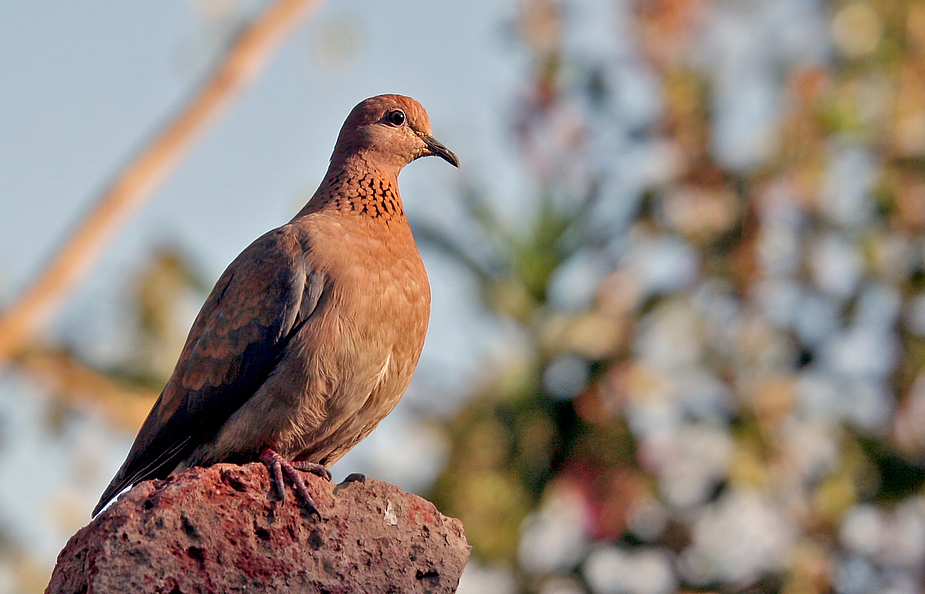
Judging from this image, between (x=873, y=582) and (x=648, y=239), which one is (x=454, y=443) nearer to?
(x=648, y=239)

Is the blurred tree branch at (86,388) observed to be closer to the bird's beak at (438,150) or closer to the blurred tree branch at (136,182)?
the blurred tree branch at (136,182)

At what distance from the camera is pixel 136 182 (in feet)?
33.3

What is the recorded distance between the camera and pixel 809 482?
1045 centimetres

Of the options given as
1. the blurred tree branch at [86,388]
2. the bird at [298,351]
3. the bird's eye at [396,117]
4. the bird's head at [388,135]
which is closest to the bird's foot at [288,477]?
the bird at [298,351]

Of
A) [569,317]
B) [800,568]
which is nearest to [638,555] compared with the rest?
[800,568]

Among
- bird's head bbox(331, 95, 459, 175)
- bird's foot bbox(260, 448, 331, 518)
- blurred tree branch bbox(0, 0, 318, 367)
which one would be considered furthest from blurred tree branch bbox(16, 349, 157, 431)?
bird's foot bbox(260, 448, 331, 518)

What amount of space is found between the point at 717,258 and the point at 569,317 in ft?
6.06

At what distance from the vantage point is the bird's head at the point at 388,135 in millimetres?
4781

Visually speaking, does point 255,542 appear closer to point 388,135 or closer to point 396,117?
point 388,135

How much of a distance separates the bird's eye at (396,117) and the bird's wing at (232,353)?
3.05ft

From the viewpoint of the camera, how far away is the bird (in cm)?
393

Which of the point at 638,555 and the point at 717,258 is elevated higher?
the point at 717,258

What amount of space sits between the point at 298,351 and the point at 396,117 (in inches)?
56.0

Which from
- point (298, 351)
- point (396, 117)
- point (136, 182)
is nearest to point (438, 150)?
point (396, 117)
